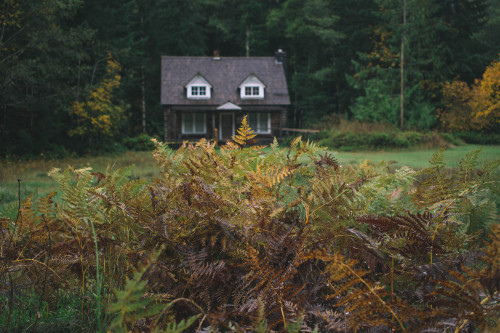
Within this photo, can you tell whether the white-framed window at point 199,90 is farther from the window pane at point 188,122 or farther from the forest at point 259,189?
the forest at point 259,189

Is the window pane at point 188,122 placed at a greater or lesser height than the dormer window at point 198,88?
lesser

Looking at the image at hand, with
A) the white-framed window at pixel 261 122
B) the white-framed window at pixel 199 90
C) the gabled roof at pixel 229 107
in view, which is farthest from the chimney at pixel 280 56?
the white-framed window at pixel 199 90

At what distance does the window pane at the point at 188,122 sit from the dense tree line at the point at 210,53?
2591mm

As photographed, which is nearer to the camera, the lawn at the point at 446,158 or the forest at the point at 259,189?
the forest at the point at 259,189

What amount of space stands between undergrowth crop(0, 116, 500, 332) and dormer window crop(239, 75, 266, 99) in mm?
28518

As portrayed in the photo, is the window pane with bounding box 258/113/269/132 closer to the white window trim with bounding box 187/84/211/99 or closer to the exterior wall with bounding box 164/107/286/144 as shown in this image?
the exterior wall with bounding box 164/107/286/144

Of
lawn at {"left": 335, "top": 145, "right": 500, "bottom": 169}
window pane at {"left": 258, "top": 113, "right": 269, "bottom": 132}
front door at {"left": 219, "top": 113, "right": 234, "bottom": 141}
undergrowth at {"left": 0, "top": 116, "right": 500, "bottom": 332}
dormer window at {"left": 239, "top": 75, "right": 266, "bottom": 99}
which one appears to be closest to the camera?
undergrowth at {"left": 0, "top": 116, "right": 500, "bottom": 332}

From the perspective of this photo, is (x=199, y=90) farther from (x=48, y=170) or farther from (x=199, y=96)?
(x=48, y=170)

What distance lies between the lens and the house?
29.3m

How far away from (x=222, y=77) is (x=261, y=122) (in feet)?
15.1

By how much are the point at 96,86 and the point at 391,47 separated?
69.4ft

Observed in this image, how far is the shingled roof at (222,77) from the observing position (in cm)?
2934

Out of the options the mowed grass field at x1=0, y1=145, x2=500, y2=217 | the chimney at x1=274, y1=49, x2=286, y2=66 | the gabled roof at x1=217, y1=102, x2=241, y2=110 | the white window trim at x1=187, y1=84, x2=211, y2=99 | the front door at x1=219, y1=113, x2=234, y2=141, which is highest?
the chimney at x1=274, y1=49, x2=286, y2=66

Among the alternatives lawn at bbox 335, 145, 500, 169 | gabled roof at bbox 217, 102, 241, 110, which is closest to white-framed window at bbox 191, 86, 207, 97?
gabled roof at bbox 217, 102, 241, 110
